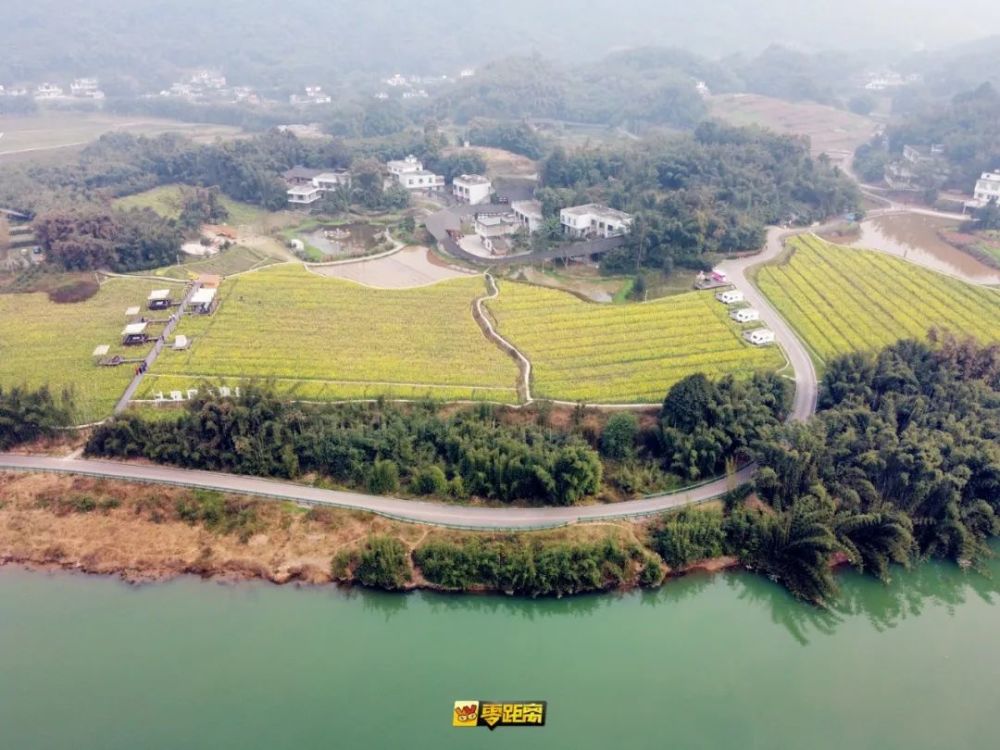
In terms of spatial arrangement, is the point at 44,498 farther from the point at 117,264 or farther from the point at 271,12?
the point at 271,12

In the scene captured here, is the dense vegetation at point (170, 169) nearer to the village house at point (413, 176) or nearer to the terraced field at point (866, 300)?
the village house at point (413, 176)

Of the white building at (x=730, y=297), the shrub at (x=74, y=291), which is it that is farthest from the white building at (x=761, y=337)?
the shrub at (x=74, y=291)

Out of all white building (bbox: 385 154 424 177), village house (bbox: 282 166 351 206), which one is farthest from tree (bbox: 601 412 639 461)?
white building (bbox: 385 154 424 177)

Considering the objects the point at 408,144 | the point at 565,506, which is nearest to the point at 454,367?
the point at 565,506

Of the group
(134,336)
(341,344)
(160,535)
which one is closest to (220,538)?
(160,535)

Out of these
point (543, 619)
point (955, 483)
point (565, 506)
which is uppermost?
point (955, 483)

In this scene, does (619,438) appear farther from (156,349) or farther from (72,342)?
(72,342)
